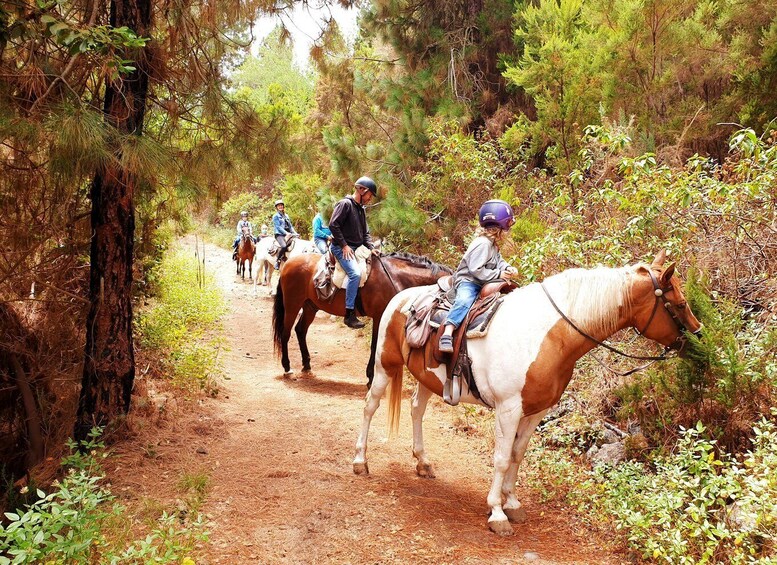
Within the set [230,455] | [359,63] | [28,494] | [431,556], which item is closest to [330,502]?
[431,556]

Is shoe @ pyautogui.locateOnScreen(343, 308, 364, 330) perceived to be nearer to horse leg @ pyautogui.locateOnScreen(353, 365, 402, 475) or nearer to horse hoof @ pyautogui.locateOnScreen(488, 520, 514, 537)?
horse leg @ pyautogui.locateOnScreen(353, 365, 402, 475)

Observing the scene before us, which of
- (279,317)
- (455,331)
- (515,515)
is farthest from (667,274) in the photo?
(279,317)

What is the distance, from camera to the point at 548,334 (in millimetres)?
3701

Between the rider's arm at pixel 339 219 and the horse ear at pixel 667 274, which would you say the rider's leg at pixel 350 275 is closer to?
the rider's arm at pixel 339 219

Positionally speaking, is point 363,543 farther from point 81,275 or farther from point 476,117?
point 476,117

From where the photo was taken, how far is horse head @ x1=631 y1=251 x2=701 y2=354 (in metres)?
3.48

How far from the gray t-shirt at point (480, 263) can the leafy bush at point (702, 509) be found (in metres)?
1.71

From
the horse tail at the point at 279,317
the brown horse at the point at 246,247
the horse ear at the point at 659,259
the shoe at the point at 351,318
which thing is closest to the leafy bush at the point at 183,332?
the horse tail at the point at 279,317

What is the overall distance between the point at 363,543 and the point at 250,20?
480 centimetres

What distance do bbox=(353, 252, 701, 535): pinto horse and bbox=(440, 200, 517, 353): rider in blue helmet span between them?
210mm

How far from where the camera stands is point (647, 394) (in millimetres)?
4422

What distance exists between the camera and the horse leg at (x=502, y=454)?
377 centimetres

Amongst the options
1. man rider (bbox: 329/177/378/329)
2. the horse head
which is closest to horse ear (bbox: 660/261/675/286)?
the horse head

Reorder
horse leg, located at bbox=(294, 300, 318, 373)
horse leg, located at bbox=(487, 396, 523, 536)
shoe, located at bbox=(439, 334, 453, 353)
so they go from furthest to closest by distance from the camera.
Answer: horse leg, located at bbox=(294, 300, 318, 373) < shoe, located at bbox=(439, 334, 453, 353) < horse leg, located at bbox=(487, 396, 523, 536)
